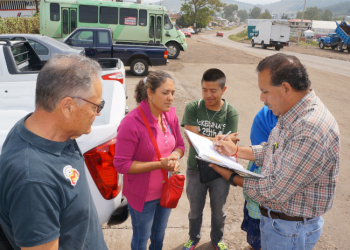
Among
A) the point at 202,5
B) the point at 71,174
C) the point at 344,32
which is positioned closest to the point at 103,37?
the point at 71,174

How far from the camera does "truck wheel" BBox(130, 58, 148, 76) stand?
12.0 m

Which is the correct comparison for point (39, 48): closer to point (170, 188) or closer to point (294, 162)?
point (170, 188)

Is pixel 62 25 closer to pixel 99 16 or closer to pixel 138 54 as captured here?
pixel 99 16

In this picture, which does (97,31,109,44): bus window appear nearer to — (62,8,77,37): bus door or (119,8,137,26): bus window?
(119,8,137,26): bus window

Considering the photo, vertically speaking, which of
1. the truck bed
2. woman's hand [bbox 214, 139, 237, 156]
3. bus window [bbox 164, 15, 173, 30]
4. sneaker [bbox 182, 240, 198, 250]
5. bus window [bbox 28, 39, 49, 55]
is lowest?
sneaker [bbox 182, 240, 198, 250]

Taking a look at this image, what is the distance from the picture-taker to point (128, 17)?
670 inches

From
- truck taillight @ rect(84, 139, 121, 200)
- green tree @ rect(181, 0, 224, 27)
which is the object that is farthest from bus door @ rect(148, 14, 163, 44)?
green tree @ rect(181, 0, 224, 27)

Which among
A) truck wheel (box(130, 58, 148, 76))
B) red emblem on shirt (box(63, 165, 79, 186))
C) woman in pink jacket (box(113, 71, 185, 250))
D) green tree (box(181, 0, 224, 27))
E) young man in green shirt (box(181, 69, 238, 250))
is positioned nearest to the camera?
red emblem on shirt (box(63, 165, 79, 186))

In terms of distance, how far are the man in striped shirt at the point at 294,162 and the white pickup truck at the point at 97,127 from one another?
97cm

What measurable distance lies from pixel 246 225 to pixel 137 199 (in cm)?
111

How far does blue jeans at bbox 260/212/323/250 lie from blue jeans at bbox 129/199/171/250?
97 cm

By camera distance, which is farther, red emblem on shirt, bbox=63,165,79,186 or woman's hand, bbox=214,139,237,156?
woman's hand, bbox=214,139,237,156

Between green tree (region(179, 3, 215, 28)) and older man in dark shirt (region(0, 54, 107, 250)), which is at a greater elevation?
green tree (region(179, 3, 215, 28))

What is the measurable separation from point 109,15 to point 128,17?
110cm
